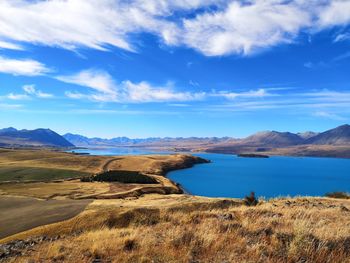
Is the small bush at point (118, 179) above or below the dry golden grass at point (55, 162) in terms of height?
below

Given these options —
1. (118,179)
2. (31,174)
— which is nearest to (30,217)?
(118,179)

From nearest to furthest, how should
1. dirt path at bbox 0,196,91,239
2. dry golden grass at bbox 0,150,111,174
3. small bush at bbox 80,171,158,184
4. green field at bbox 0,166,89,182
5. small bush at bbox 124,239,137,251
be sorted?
small bush at bbox 124,239,137,251 → dirt path at bbox 0,196,91,239 → small bush at bbox 80,171,158,184 → green field at bbox 0,166,89,182 → dry golden grass at bbox 0,150,111,174

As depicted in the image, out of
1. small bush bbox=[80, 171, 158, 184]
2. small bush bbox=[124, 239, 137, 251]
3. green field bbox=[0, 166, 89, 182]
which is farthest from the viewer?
green field bbox=[0, 166, 89, 182]

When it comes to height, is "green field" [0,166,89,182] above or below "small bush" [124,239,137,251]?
below

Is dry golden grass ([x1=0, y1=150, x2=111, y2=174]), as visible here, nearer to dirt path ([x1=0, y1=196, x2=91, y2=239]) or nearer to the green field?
the green field

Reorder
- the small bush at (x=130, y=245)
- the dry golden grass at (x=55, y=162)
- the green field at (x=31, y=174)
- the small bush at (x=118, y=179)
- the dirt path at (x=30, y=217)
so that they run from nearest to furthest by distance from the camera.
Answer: the small bush at (x=130, y=245) < the dirt path at (x=30, y=217) < the small bush at (x=118, y=179) < the green field at (x=31, y=174) < the dry golden grass at (x=55, y=162)

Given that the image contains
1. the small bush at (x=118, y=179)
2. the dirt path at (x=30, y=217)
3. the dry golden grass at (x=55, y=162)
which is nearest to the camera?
the dirt path at (x=30, y=217)

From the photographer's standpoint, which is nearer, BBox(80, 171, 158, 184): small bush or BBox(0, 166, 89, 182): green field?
BBox(80, 171, 158, 184): small bush

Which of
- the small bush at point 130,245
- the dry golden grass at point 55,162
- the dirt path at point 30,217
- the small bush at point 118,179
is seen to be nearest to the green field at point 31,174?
the small bush at point 118,179

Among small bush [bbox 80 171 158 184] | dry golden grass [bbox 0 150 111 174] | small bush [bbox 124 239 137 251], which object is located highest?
small bush [bbox 124 239 137 251]

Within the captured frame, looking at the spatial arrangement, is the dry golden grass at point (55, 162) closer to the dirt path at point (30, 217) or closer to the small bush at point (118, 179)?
the small bush at point (118, 179)

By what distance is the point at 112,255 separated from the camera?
379 inches

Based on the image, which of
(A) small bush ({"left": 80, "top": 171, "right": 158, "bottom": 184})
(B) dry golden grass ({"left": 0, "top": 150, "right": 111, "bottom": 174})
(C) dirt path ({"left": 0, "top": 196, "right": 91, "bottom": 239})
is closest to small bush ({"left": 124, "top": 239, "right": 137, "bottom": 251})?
(C) dirt path ({"left": 0, "top": 196, "right": 91, "bottom": 239})

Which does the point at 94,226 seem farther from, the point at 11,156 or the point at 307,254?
the point at 11,156
